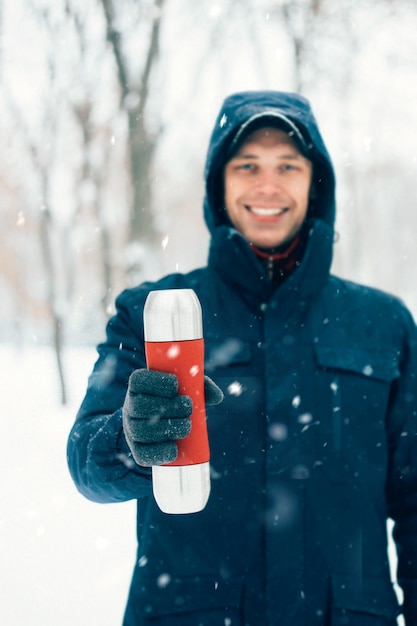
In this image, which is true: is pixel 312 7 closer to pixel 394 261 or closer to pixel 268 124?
pixel 268 124

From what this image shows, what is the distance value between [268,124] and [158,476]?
137cm

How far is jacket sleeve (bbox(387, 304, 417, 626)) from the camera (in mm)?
1828

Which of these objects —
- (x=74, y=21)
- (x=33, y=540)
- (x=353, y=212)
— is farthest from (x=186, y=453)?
(x=353, y=212)

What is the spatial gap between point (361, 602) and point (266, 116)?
1641 millimetres

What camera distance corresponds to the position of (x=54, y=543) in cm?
495

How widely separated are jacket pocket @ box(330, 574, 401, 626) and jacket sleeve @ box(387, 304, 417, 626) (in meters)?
0.14

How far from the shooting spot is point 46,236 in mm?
9750

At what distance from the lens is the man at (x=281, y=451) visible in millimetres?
1683

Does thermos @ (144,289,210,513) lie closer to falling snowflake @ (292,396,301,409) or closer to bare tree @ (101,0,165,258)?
falling snowflake @ (292,396,301,409)

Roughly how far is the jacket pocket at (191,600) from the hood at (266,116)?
1.26 metres

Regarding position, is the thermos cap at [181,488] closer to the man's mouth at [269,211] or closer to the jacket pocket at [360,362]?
the jacket pocket at [360,362]


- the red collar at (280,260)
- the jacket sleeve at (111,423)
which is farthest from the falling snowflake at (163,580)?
the red collar at (280,260)

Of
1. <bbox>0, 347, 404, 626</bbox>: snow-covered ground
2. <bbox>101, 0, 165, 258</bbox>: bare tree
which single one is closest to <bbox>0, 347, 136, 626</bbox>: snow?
<bbox>0, 347, 404, 626</bbox>: snow-covered ground

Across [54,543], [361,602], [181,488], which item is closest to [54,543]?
[54,543]
